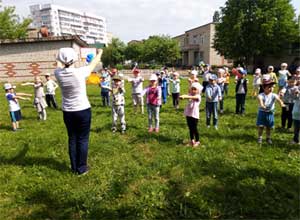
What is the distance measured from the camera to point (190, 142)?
6.64 m

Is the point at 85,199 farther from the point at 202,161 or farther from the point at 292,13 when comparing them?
the point at 292,13

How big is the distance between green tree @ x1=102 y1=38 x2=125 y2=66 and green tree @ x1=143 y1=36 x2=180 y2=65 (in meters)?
13.6

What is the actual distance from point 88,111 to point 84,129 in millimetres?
341

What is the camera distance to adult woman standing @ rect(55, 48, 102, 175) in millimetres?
4543

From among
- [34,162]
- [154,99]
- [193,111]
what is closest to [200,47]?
[154,99]

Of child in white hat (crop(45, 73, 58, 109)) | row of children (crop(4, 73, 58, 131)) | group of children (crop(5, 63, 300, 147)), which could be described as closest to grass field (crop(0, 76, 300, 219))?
group of children (crop(5, 63, 300, 147))

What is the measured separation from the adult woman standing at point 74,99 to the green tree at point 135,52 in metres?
62.1

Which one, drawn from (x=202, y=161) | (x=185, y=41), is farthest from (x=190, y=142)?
(x=185, y=41)

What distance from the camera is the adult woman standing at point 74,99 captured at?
14.9 feet

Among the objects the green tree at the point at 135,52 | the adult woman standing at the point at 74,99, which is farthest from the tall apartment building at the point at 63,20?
the adult woman standing at the point at 74,99

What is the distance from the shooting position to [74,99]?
15.4ft

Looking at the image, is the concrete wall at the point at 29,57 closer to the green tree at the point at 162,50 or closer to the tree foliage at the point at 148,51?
the green tree at the point at 162,50

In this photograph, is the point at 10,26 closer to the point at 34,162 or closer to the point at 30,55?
the point at 30,55

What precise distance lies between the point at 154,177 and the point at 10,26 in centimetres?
4288
